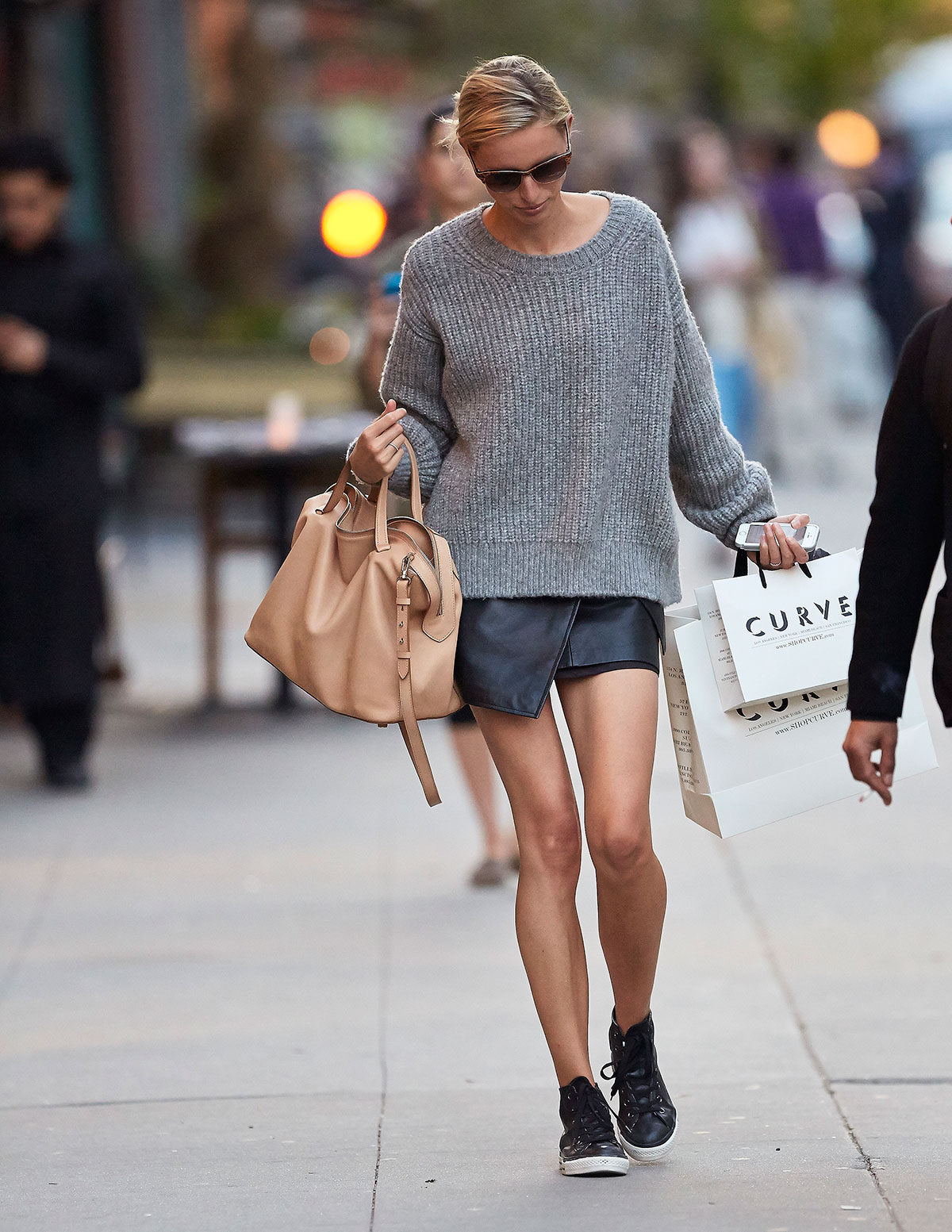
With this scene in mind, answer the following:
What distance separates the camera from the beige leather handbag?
3566 millimetres

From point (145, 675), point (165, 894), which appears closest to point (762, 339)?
point (145, 675)

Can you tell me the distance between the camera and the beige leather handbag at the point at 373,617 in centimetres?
357

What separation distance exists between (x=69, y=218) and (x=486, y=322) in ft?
47.6

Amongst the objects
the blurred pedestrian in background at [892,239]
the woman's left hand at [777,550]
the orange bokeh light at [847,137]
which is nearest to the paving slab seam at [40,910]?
the woman's left hand at [777,550]

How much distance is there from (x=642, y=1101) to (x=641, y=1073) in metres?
0.05

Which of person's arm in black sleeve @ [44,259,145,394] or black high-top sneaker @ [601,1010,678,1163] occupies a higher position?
person's arm in black sleeve @ [44,259,145,394]

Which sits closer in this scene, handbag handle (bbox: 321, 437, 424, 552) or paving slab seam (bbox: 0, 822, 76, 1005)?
handbag handle (bbox: 321, 437, 424, 552)

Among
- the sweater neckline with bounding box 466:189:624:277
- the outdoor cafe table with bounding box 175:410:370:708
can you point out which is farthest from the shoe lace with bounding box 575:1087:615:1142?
the outdoor cafe table with bounding box 175:410:370:708

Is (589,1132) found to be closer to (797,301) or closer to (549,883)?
(549,883)

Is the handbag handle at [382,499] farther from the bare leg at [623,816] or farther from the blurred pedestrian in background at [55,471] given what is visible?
the blurred pedestrian in background at [55,471]

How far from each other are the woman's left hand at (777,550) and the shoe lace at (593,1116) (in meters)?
1.01

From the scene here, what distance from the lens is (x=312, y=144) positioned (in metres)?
34.2

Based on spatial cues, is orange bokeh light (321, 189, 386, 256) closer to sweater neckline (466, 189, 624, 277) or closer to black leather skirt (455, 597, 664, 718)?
sweater neckline (466, 189, 624, 277)

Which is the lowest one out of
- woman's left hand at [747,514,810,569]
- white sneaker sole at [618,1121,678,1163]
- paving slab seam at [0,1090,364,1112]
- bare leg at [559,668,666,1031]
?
paving slab seam at [0,1090,364,1112]
